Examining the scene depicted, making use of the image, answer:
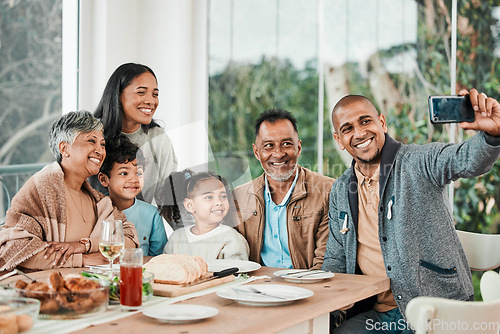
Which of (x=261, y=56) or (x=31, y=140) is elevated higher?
(x=261, y=56)

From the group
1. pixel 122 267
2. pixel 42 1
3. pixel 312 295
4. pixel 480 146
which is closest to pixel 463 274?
pixel 480 146

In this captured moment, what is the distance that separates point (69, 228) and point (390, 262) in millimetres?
1184

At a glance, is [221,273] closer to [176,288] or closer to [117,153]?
[176,288]

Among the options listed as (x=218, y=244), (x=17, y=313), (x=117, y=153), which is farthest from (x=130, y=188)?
(x=17, y=313)

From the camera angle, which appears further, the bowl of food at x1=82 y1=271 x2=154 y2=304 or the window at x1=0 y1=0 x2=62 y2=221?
the window at x1=0 y1=0 x2=62 y2=221

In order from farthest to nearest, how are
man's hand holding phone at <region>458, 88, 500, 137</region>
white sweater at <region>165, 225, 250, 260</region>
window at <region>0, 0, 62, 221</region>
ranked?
window at <region>0, 0, 62, 221</region>
white sweater at <region>165, 225, 250, 260</region>
man's hand holding phone at <region>458, 88, 500, 137</region>

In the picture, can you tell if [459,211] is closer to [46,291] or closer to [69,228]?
[69,228]

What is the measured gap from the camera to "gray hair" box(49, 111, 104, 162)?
2.32 m

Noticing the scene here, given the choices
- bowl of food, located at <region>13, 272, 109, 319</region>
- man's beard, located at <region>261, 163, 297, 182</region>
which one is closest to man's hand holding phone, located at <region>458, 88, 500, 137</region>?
man's beard, located at <region>261, 163, 297, 182</region>

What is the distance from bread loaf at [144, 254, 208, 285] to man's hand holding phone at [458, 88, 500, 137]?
0.91 metres

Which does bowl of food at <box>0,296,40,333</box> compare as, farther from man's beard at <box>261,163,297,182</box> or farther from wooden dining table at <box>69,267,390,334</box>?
man's beard at <box>261,163,297,182</box>

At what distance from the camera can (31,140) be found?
134 inches

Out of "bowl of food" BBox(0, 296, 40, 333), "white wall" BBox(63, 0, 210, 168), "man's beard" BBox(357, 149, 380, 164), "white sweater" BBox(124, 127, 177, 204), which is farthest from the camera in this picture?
"white wall" BBox(63, 0, 210, 168)

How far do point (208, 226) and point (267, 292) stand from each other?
3.10 feet
